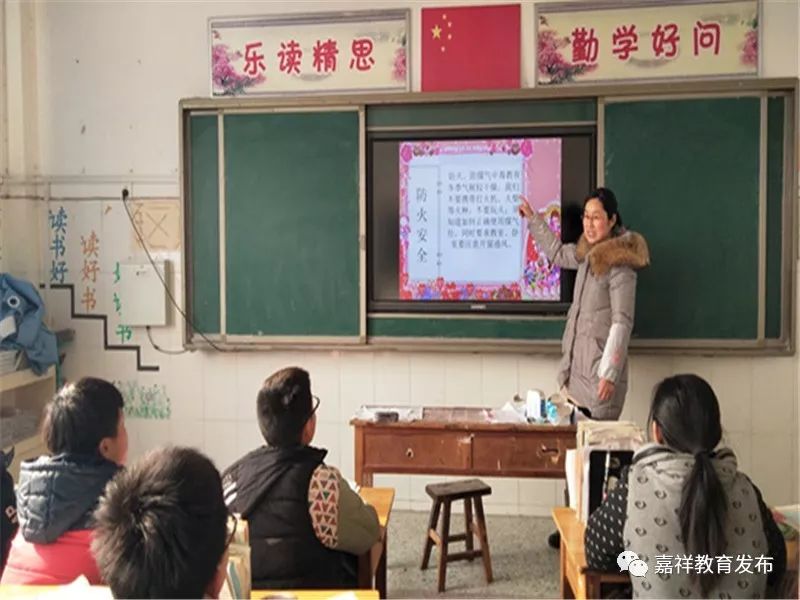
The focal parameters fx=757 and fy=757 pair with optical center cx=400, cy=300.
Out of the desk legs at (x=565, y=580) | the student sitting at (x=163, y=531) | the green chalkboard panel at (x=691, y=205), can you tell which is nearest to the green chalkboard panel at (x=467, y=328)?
the green chalkboard panel at (x=691, y=205)

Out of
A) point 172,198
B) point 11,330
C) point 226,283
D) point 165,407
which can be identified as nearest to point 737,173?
point 226,283

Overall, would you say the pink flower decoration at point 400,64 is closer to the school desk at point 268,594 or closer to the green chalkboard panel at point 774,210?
the green chalkboard panel at point 774,210

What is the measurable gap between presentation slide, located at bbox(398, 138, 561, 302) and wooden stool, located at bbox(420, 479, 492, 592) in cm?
104

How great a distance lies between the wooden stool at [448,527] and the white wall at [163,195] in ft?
2.35

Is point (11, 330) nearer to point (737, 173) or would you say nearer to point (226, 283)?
point (226, 283)

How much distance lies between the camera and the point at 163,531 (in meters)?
1.06

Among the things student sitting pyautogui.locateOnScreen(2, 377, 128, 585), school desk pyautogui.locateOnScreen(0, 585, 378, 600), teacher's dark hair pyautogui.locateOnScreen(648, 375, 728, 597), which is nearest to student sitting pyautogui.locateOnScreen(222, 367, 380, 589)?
school desk pyautogui.locateOnScreen(0, 585, 378, 600)

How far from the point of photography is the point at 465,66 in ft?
12.3

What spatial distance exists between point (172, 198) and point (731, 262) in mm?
2832

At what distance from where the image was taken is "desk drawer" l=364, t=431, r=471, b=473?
118 inches

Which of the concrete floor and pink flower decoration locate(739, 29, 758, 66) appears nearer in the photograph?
the concrete floor

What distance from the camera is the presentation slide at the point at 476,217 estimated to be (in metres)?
3.72

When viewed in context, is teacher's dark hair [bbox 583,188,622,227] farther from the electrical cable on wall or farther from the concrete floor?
the electrical cable on wall

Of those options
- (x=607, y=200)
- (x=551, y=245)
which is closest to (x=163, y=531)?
(x=607, y=200)
